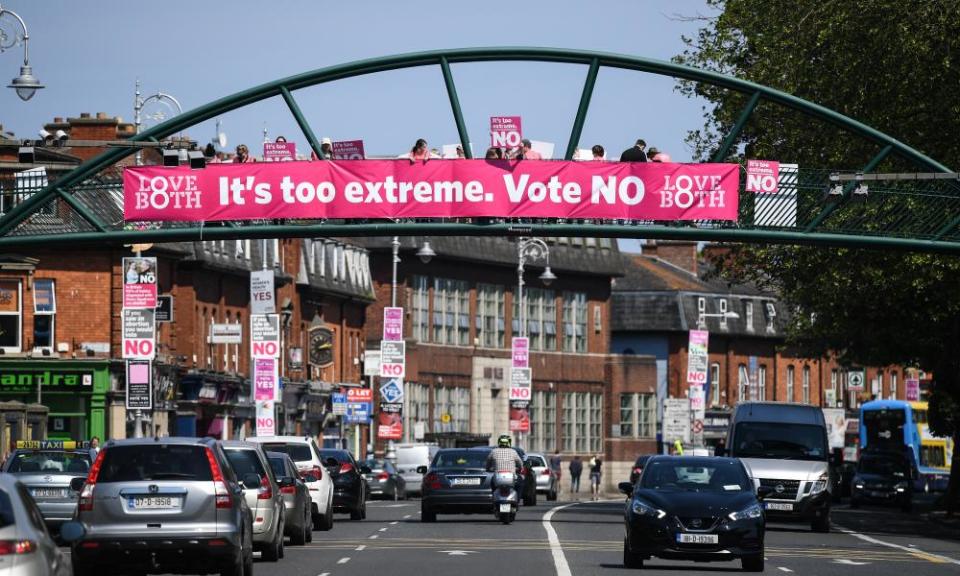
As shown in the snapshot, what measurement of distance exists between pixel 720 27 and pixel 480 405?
4944cm

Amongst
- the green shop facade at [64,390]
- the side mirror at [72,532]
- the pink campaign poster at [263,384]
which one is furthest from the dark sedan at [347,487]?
the side mirror at [72,532]

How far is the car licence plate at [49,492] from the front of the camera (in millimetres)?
31375

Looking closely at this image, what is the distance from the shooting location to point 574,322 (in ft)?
357

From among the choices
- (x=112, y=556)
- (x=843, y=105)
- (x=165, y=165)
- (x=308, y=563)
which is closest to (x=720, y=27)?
(x=843, y=105)

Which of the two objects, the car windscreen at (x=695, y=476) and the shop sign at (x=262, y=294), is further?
the shop sign at (x=262, y=294)

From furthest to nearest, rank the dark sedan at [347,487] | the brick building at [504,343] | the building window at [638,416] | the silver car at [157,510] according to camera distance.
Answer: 1. the building window at [638,416]
2. the brick building at [504,343]
3. the dark sedan at [347,487]
4. the silver car at [157,510]

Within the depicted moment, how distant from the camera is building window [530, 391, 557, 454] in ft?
343

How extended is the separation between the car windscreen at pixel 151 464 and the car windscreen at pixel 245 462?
5.06m

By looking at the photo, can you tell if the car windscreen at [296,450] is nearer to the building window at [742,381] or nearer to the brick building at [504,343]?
the brick building at [504,343]

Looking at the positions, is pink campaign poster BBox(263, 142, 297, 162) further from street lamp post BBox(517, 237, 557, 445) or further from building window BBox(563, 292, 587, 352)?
building window BBox(563, 292, 587, 352)

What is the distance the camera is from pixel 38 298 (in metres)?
59.1

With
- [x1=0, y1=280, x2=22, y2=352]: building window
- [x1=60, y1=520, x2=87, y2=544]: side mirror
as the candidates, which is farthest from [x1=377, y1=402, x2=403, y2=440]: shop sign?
[x1=60, y1=520, x2=87, y2=544]: side mirror

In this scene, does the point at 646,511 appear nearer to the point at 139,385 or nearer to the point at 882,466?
the point at 139,385

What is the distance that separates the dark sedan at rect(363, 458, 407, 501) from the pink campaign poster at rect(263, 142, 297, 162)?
27.6 meters
